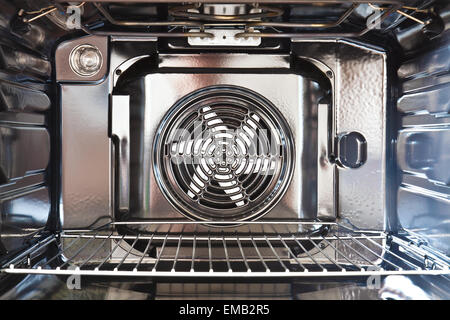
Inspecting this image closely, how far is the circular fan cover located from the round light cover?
30cm

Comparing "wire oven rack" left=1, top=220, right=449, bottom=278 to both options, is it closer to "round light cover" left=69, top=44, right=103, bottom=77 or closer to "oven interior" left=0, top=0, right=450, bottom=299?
"oven interior" left=0, top=0, right=450, bottom=299

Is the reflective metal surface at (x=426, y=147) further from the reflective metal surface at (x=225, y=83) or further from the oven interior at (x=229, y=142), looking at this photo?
the reflective metal surface at (x=225, y=83)

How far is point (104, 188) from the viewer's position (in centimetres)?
142

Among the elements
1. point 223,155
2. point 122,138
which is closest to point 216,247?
point 223,155

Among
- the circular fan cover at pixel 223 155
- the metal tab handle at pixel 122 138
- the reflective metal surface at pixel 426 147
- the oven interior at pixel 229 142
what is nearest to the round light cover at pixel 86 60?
the oven interior at pixel 229 142

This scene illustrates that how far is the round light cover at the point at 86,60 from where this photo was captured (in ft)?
4.59

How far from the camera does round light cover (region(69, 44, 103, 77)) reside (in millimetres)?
1398

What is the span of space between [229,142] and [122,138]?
1.26ft

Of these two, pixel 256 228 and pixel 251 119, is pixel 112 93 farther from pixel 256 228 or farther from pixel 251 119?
pixel 256 228

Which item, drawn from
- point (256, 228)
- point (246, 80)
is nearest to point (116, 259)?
point (256, 228)

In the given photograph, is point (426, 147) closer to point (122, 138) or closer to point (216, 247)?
point (216, 247)

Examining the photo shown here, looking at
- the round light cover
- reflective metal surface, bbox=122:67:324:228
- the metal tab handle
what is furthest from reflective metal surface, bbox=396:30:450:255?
the round light cover
